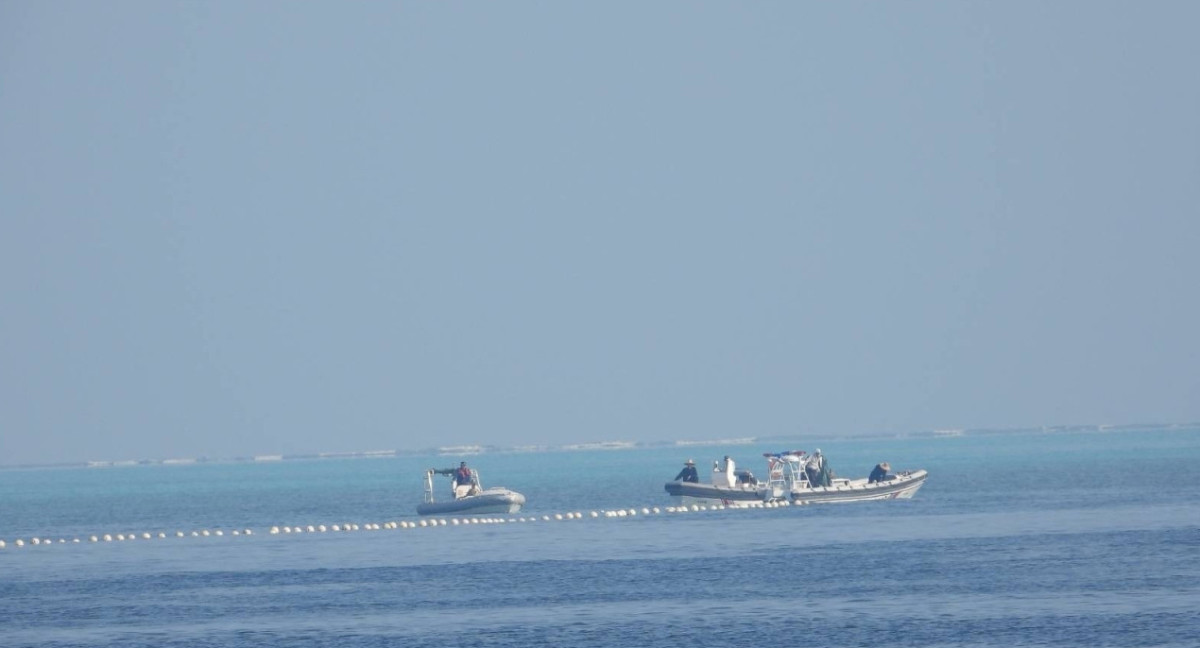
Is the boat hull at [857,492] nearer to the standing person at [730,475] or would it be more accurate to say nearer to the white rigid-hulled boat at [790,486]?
the white rigid-hulled boat at [790,486]

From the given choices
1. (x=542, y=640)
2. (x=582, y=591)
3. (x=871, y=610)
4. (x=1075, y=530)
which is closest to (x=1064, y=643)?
(x=871, y=610)

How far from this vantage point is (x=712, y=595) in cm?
4381

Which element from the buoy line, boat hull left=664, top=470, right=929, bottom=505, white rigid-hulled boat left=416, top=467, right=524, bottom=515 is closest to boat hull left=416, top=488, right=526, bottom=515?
white rigid-hulled boat left=416, top=467, right=524, bottom=515

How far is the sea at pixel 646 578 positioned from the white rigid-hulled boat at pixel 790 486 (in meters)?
0.88

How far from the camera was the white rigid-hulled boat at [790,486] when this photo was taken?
7744 cm

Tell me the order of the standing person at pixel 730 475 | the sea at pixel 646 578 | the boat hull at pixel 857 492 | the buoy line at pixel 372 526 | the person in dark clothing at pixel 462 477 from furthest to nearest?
the standing person at pixel 730 475
the person in dark clothing at pixel 462 477
the boat hull at pixel 857 492
the buoy line at pixel 372 526
the sea at pixel 646 578

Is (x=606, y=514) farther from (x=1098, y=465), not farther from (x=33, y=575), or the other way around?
(x=1098, y=465)

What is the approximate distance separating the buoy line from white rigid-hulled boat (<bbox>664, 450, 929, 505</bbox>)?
Result: 48 centimetres

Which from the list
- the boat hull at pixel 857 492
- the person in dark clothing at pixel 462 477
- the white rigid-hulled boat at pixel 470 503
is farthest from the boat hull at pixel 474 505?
the boat hull at pixel 857 492

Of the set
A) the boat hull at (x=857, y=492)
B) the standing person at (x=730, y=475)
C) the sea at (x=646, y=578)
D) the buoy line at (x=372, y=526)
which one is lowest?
the sea at (x=646, y=578)

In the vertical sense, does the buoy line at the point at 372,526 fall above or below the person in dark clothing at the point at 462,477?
below

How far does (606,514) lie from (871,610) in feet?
120

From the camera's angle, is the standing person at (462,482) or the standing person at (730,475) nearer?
the standing person at (462,482)

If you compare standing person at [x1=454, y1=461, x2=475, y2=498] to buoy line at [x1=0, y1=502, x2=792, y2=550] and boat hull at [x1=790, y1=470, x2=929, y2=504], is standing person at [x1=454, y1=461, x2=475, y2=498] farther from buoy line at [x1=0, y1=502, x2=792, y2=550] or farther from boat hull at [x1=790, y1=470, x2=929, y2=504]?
boat hull at [x1=790, y1=470, x2=929, y2=504]
